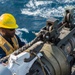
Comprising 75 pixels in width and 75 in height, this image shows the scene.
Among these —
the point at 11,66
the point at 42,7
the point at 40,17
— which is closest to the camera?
the point at 11,66

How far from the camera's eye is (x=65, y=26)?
28.2 feet

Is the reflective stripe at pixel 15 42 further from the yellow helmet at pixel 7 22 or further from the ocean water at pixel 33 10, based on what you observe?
the ocean water at pixel 33 10

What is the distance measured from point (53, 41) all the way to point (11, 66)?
5.55ft

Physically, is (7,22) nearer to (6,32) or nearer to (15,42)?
(6,32)

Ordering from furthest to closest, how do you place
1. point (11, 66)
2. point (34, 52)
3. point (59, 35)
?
point (59, 35), point (34, 52), point (11, 66)

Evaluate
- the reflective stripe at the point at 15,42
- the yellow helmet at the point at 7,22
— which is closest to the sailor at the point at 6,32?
the yellow helmet at the point at 7,22

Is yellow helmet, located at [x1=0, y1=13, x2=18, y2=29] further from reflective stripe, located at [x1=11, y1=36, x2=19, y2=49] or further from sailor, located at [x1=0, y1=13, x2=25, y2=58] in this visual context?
reflective stripe, located at [x1=11, y1=36, x2=19, y2=49]

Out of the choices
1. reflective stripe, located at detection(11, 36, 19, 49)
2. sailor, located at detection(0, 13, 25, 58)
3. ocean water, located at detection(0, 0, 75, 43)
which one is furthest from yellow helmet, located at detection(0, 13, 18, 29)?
ocean water, located at detection(0, 0, 75, 43)

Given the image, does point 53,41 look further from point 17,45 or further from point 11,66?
point 11,66

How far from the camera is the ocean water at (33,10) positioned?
82.3 ft

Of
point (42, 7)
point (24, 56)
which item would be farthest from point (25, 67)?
point (42, 7)

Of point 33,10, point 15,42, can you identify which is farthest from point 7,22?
point 33,10

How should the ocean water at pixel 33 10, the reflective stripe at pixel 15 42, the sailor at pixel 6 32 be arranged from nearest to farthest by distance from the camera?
the sailor at pixel 6 32 → the reflective stripe at pixel 15 42 → the ocean water at pixel 33 10

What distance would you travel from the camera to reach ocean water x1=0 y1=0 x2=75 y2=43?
25078 millimetres
